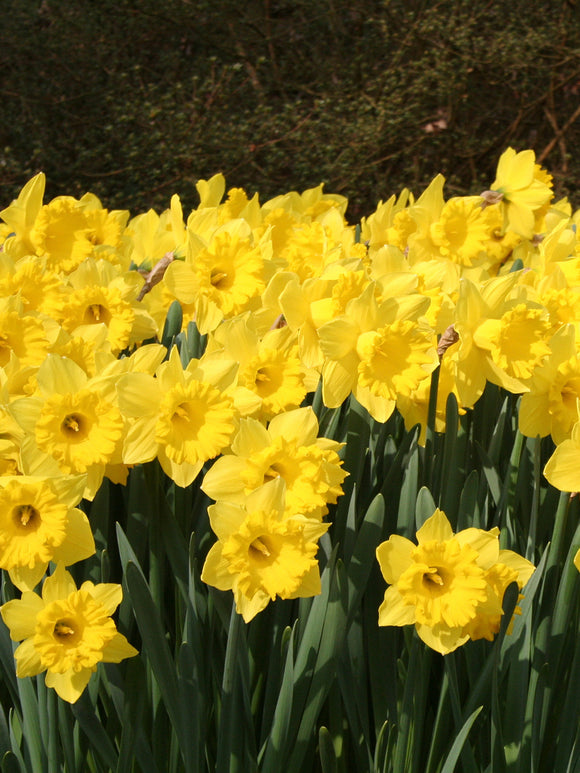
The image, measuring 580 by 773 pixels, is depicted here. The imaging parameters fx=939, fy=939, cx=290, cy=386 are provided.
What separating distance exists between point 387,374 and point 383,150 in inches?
194

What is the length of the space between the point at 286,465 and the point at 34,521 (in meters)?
0.30

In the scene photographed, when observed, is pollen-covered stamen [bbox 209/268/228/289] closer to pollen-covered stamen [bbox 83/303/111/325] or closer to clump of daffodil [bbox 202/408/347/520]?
pollen-covered stamen [bbox 83/303/111/325]

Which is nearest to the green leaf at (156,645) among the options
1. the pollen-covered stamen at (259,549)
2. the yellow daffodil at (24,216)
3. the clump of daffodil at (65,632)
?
the clump of daffodil at (65,632)

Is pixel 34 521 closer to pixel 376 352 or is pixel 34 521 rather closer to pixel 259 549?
pixel 259 549

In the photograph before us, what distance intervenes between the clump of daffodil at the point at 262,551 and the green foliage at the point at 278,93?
4631 millimetres

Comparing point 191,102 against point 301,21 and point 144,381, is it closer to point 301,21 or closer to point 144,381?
point 301,21

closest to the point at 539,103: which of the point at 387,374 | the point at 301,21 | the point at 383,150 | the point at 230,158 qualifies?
the point at 383,150

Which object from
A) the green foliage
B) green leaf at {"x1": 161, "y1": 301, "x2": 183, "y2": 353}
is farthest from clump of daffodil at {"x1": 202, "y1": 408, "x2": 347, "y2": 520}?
the green foliage

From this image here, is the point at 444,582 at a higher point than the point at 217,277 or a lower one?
lower

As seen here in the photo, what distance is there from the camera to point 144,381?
115 centimetres

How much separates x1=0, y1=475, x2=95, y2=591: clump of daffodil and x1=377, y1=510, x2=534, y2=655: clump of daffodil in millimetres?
362

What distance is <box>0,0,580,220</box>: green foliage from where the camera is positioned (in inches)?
219

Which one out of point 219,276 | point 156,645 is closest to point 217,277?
point 219,276

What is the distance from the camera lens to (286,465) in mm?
1110
